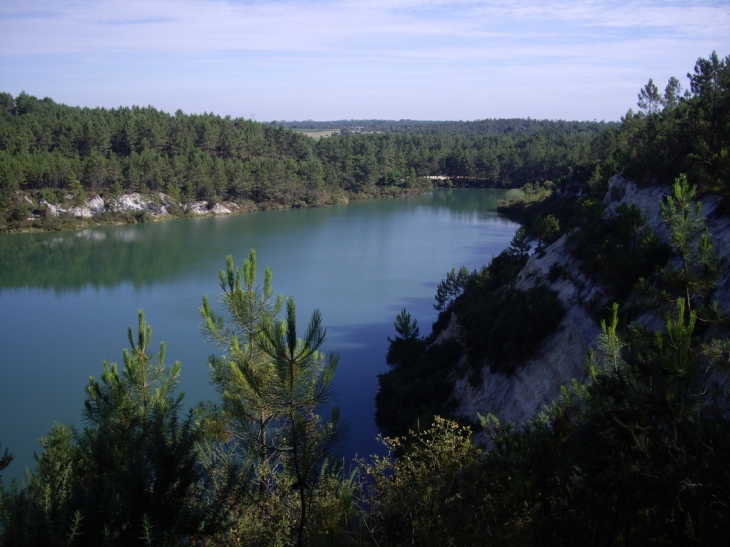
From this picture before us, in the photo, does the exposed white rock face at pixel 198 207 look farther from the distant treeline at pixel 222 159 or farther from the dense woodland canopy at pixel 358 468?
the dense woodland canopy at pixel 358 468

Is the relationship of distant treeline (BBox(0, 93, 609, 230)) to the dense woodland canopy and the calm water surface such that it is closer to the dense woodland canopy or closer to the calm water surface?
the calm water surface

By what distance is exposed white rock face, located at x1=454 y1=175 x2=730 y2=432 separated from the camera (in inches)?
339

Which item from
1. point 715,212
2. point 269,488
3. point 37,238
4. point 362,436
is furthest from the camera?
point 37,238

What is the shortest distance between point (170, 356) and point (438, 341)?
657cm

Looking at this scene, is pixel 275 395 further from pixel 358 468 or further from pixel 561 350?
pixel 561 350

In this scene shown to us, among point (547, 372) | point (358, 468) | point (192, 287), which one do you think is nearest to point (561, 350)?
point (547, 372)

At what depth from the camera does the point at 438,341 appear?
45.4 feet

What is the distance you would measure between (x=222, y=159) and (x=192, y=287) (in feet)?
A: 84.9

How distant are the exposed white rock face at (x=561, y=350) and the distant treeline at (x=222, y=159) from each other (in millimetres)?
22185

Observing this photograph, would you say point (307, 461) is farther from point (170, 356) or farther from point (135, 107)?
point (135, 107)

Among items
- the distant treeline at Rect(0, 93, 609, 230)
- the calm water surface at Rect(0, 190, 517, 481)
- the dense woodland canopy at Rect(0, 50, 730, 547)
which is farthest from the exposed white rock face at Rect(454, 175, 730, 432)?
the distant treeline at Rect(0, 93, 609, 230)

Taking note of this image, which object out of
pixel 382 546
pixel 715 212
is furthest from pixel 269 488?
pixel 715 212

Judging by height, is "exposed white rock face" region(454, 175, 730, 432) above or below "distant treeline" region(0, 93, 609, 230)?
below

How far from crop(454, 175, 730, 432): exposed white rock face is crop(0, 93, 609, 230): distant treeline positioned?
72.8 ft
